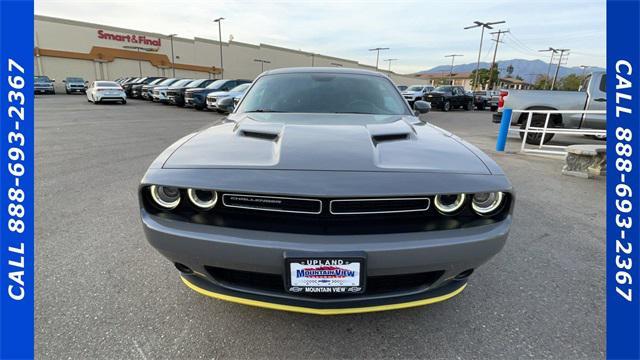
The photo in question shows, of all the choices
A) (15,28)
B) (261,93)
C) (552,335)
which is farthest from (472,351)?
(15,28)

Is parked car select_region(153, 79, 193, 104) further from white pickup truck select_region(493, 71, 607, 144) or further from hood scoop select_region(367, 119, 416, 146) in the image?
hood scoop select_region(367, 119, 416, 146)

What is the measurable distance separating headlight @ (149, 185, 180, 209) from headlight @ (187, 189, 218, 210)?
0.24 ft

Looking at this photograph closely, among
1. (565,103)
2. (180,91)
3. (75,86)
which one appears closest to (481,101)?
(565,103)

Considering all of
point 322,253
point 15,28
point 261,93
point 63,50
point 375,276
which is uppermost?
point 63,50

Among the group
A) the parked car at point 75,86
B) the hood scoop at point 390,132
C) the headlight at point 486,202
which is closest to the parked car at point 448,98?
the hood scoop at point 390,132

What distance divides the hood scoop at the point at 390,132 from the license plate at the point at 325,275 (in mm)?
719

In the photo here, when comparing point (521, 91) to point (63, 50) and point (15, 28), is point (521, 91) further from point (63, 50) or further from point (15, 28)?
point (63, 50)

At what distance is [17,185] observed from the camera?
197 centimetres

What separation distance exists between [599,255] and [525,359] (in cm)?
175

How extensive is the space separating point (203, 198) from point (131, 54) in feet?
169

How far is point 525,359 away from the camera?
1663 millimetres

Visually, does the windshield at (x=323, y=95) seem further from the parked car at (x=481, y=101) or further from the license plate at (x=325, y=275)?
the parked car at (x=481, y=101)

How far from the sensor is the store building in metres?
37.5

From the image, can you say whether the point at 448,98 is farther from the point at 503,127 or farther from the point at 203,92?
the point at 203,92
